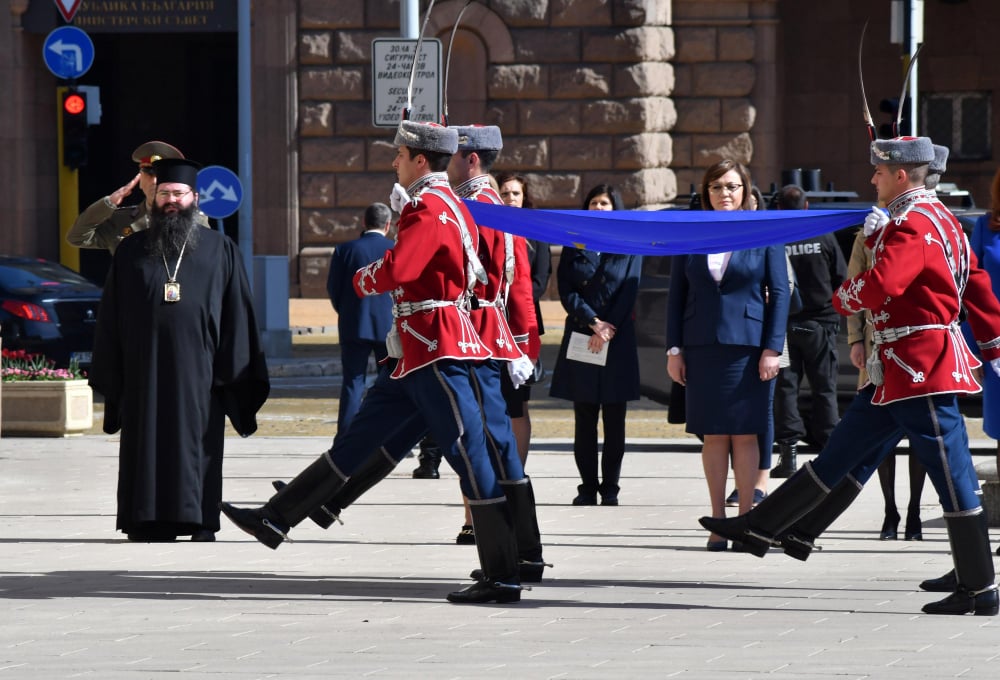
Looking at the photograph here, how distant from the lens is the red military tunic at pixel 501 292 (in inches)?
314

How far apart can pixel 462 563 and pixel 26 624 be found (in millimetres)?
2234

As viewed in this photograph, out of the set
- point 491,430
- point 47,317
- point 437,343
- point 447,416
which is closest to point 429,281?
point 437,343

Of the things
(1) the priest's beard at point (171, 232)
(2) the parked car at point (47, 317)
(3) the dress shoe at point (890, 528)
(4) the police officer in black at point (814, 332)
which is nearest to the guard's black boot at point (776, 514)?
(3) the dress shoe at point (890, 528)

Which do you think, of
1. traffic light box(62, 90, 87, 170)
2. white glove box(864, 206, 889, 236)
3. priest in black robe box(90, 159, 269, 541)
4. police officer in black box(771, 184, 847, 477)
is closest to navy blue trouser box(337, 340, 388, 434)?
police officer in black box(771, 184, 847, 477)

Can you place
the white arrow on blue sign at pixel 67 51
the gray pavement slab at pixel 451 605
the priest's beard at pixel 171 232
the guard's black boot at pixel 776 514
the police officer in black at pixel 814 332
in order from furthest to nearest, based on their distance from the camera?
the white arrow on blue sign at pixel 67 51 → the police officer in black at pixel 814 332 → the priest's beard at pixel 171 232 → the guard's black boot at pixel 776 514 → the gray pavement slab at pixel 451 605

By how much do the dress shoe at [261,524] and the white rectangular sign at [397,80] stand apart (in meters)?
8.36

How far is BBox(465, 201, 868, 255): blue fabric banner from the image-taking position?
27.5ft

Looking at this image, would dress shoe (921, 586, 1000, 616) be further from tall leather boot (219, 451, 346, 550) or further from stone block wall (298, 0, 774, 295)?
stone block wall (298, 0, 774, 295)

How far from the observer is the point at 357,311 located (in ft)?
42.4

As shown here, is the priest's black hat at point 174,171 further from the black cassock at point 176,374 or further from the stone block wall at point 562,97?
the stone block wall at point 562,97

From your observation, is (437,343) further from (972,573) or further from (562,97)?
(562,97)

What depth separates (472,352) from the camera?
24.8 feet

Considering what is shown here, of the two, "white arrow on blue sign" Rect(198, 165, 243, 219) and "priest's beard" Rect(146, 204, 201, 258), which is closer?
"priest's beard" Rect(146, 204, 201, 258)

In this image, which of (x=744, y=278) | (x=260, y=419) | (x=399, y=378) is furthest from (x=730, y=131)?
(x=399, y=378)
